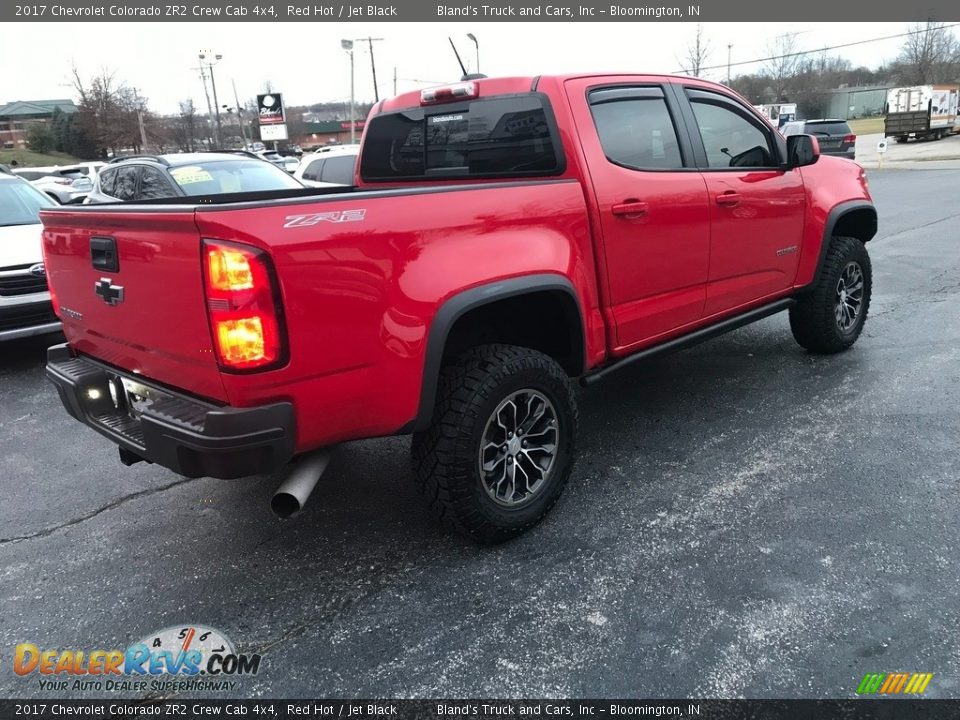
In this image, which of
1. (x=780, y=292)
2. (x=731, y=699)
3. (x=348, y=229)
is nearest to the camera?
(x=731, y=699)

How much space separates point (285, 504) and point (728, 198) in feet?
9.30

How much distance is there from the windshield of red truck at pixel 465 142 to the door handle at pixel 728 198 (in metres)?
1.09

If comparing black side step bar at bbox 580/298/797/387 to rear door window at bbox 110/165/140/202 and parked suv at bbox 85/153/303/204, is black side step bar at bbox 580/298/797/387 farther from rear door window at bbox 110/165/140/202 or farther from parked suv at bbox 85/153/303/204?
rear door window at bbox 110/165/140/202

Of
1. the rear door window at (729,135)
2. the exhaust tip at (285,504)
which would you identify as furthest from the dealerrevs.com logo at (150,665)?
the rear door window at (729,135)

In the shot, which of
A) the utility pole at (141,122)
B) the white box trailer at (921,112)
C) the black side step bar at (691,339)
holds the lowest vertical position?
the black side step bar at (691,339)

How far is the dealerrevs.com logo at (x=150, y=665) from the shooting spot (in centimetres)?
241

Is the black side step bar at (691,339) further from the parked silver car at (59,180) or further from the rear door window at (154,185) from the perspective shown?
the parked silver car at (59,180)

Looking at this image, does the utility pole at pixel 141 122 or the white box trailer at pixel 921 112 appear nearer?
the white box trailer at pixel 921 112

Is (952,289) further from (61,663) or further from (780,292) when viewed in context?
(61,663)

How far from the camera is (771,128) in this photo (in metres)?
4.44

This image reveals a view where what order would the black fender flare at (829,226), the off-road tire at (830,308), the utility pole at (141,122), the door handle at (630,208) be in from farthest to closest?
the utility pole at (141,122)
the off-road tire at (830,308)
the black fender flare at (829,226)
the door handle at (630,208)

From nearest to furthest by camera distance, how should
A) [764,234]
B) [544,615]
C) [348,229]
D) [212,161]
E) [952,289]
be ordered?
[348,229] < [544,615] < [764,234] < [952,289] < [212,161]

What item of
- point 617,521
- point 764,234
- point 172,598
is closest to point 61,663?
point 172,598

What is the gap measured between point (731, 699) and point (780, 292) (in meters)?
3.04
